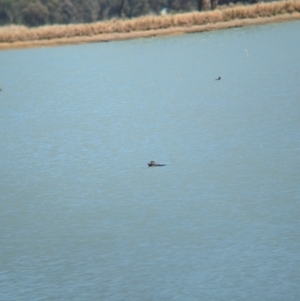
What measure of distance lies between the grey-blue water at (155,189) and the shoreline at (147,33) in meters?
10.3

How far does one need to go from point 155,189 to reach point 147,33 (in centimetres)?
2050

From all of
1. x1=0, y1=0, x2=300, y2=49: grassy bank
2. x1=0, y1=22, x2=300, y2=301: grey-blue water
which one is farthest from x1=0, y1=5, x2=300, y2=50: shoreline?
x1=0, y1=22, x2=300, y2=301: grey-blue water

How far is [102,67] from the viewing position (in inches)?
900

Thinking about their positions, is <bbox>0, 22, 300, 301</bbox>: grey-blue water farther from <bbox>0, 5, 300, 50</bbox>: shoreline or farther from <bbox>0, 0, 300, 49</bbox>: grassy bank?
<bbox>0, 0, 300, 49</bbox>: grassy bank

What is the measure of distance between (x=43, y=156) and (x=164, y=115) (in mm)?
2886

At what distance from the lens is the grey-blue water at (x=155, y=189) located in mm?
7012

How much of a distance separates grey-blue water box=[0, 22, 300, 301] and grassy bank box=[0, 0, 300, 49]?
10.5 m

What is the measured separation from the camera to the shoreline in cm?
2928

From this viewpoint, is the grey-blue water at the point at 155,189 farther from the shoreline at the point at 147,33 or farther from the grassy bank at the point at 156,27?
the grassy bank at the point at 156,27

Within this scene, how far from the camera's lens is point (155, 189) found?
31.5 ft

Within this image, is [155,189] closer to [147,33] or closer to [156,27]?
[147,33]

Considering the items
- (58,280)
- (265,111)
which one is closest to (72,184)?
(58,280)

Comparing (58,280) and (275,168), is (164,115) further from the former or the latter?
(58,280)

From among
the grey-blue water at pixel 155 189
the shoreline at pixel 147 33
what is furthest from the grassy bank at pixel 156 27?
the grey-blue water at pixel 155 189
